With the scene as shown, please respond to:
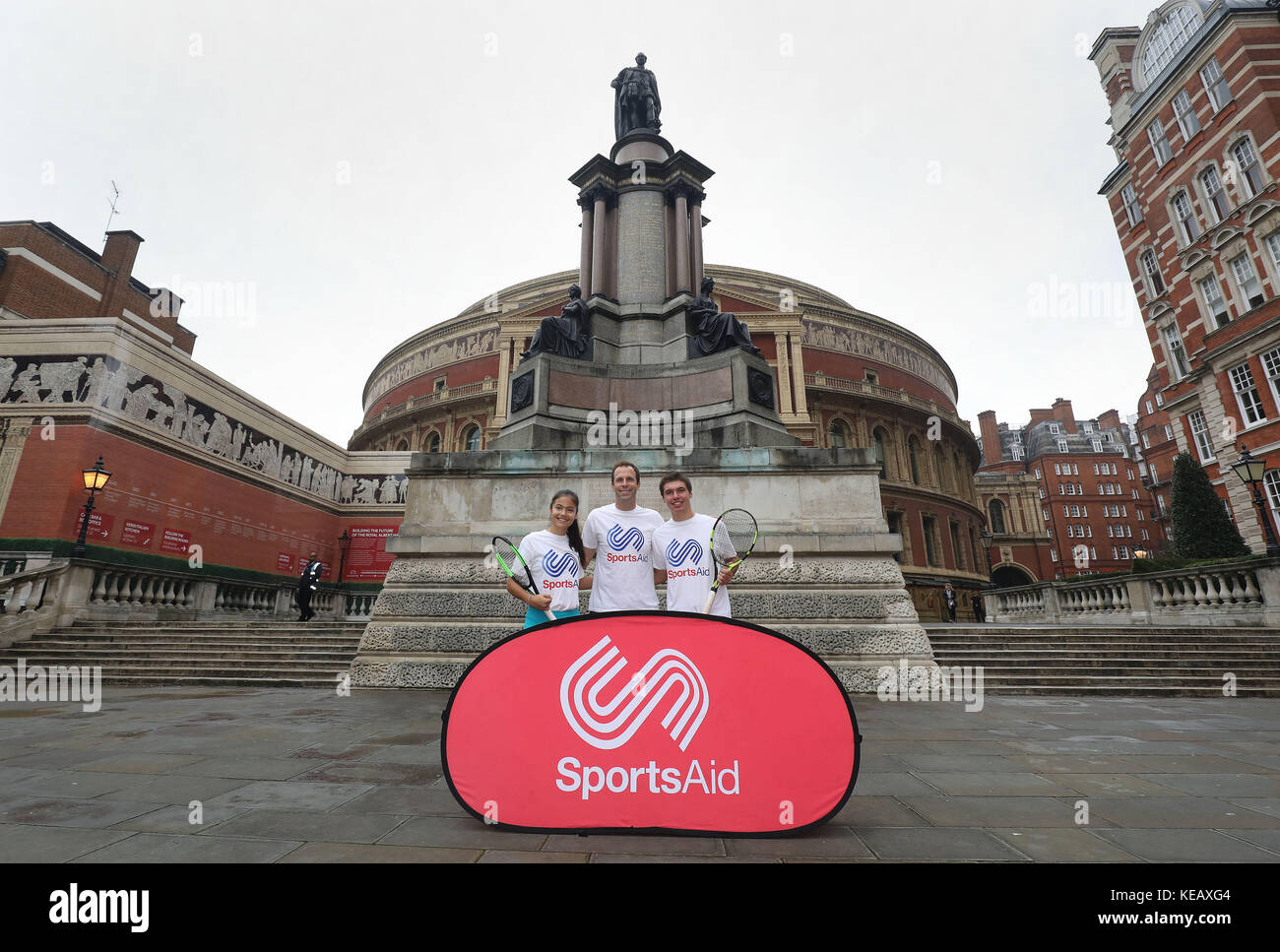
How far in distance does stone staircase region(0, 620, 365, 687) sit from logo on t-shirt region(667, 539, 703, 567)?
20.6 feet

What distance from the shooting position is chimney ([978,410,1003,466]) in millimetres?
72769

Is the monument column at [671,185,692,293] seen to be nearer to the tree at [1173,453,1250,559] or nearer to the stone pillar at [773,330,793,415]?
the stone pillar at [773,330,793,415]

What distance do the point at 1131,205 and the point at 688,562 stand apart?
140 ft

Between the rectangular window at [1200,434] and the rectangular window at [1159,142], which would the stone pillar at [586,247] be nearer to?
the rectangular window at [1200,434]

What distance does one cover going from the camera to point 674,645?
9.64ft

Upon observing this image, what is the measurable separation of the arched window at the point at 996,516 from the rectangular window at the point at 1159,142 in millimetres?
38708

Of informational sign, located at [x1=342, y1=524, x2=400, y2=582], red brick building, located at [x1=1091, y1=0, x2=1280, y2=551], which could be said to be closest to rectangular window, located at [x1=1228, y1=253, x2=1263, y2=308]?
red brick building, located at [x1=1091, y1=0, x2=1280, y2=551]

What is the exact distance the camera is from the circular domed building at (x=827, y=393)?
36.2 meters

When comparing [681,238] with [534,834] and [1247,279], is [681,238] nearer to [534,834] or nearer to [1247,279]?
[534,834]

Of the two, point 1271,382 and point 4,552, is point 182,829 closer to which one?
point 4,552

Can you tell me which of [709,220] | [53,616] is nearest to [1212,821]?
[709,220]

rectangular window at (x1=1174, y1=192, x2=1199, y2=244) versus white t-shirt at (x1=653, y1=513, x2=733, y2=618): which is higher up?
rectangular window at (x1=1174, y1=192, x2=1199, y2=244)

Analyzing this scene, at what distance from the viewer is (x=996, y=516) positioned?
202ft

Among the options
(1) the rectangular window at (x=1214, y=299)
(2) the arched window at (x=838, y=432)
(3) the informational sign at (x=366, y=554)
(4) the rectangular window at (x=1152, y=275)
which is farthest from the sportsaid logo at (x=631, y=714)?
(4) the rectangular window at (x=1152, y=275)
